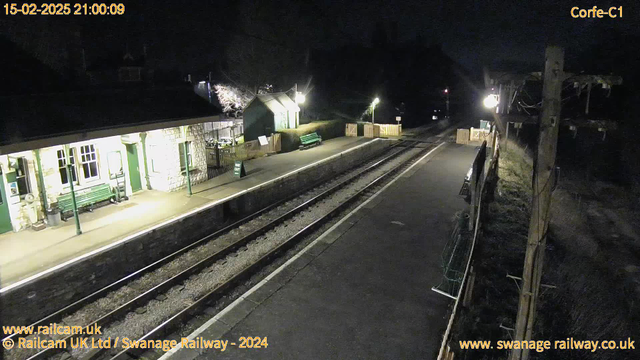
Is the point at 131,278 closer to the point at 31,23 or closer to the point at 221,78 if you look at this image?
the point at 31,23

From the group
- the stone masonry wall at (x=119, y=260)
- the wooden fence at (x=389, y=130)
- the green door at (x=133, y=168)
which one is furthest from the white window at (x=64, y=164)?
the wooden fence at (x=389, y=130)

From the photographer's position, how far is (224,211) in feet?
47.1

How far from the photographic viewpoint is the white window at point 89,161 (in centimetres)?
1332

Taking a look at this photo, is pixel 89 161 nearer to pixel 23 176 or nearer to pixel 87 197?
pixel 87 197

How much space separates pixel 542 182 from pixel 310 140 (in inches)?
864

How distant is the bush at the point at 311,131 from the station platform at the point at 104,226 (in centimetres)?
613

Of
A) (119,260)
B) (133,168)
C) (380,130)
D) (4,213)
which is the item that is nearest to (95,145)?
(133,168)

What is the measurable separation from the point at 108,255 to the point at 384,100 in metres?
41.9

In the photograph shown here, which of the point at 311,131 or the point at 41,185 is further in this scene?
the point at 311,131

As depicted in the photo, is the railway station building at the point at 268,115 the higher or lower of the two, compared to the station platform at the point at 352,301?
higher

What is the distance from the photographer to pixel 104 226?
39.2 feet

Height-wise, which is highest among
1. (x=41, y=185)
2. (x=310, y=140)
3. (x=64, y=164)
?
(x=64, y=164)

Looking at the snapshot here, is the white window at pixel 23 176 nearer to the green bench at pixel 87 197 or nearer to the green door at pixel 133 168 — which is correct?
the green bench at pixel 87 197


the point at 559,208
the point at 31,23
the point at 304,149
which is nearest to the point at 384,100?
the point at 304,149
